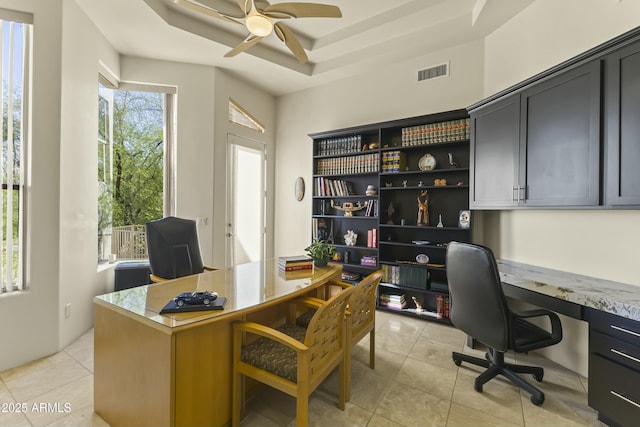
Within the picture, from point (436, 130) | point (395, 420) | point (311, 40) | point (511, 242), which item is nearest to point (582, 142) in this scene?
point (511, 242)

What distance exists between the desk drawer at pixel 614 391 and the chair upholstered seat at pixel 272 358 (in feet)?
5.88

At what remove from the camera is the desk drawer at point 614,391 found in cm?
154

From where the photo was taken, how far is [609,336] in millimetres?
1647

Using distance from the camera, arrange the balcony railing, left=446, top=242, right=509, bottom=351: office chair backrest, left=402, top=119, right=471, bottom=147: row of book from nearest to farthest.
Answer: left=446, top=242, right=509, bottom=351: office chair backrest, left=402, top=119, right=471, bottom=147: row of book, the balcony railing

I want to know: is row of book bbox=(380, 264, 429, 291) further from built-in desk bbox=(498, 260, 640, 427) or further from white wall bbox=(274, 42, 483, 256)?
white wall bbox=(274, 42, 483, 256)

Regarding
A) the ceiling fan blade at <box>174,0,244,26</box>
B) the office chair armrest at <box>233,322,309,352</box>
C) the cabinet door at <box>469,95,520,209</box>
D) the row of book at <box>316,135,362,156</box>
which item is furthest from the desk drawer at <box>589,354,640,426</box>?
the ceiling fan blade at <box>174,0,244,26</box>

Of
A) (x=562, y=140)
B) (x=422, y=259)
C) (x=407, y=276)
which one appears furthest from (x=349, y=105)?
(x=562, y=140)

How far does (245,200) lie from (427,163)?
2678 millimetres

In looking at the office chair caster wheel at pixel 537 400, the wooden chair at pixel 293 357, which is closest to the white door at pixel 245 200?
the wooden chair at pixel 293 357

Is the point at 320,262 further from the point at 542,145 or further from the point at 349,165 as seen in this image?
the point at 542,145

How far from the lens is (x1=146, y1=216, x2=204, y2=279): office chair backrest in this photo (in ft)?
8.41

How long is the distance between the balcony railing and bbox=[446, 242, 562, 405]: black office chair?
3459mm

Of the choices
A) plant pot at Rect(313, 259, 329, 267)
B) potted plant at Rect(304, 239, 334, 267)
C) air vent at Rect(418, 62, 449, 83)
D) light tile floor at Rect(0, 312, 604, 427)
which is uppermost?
air vent at Rect(418, 62, 449, 83)

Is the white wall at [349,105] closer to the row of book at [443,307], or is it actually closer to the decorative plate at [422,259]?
the decorative plate at [422,259]
